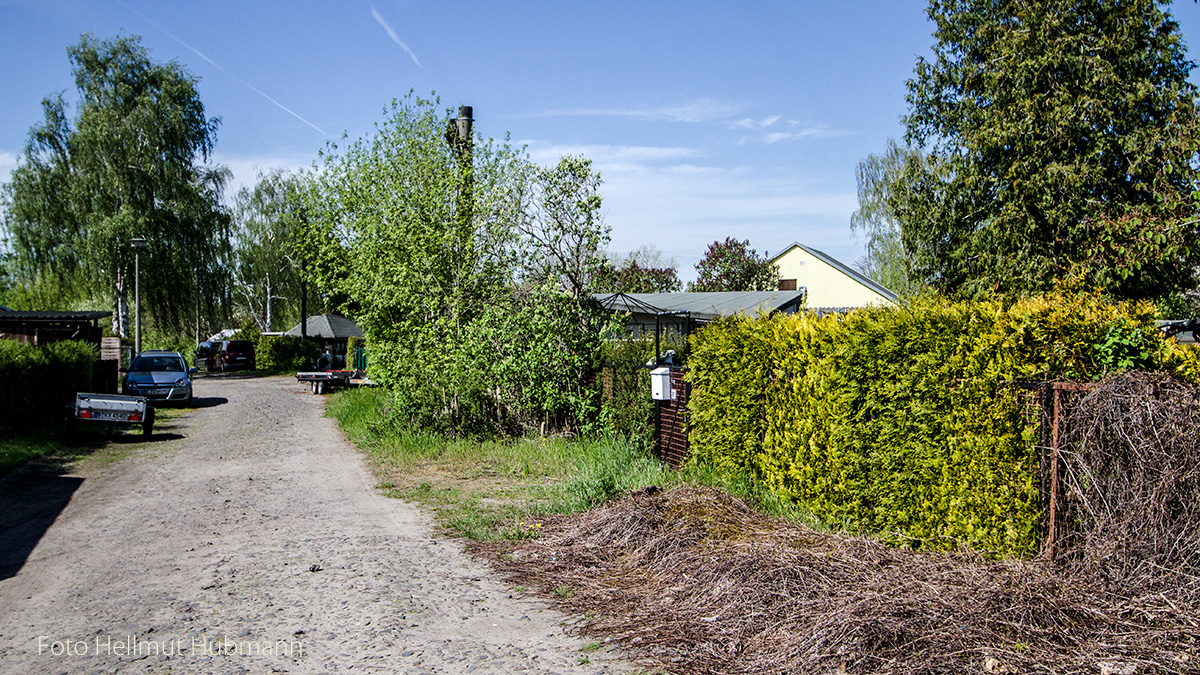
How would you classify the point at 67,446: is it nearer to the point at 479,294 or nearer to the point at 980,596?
the point at 479,294

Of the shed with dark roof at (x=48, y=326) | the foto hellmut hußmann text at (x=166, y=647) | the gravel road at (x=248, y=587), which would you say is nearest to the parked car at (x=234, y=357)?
the shed with dark roof at (x=48, y=326)

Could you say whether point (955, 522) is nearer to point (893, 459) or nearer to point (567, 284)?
point (893, 459)

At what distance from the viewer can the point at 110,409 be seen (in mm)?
15469

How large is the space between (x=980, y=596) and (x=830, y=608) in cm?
84

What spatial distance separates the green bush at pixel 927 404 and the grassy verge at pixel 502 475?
184 centimetres

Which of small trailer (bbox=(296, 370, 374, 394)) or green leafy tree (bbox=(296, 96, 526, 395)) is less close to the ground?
green leafy tree (bbox=(296, 96, 526, 395))

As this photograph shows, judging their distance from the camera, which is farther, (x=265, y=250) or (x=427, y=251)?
(x=265, y=250)

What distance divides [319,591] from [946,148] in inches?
907

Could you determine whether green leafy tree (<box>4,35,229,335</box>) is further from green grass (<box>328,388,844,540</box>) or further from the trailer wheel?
green grass (<box>328,388,844,540</box>)

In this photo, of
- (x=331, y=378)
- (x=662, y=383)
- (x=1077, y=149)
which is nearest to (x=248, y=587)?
(x=662, y=383)

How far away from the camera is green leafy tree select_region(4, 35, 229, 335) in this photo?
119ft

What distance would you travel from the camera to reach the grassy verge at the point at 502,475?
8.40 metres

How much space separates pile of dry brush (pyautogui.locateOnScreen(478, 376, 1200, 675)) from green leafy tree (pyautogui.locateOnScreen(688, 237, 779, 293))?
43.1 metres

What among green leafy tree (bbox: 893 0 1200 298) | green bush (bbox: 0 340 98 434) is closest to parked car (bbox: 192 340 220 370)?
green bush (bbox: 0 340 98 434)
